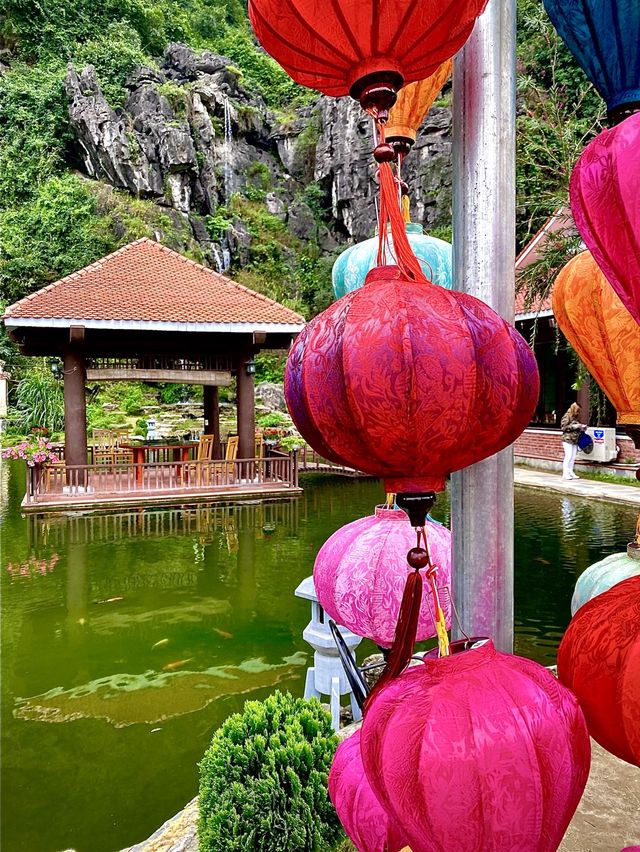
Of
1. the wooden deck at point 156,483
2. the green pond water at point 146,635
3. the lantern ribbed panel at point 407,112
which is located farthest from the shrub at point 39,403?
the lantern ribbed panel at point 407,112

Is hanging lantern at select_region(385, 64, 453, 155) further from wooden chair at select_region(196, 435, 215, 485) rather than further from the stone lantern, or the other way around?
wooden chair at select_region(196, 435, 215, 485)

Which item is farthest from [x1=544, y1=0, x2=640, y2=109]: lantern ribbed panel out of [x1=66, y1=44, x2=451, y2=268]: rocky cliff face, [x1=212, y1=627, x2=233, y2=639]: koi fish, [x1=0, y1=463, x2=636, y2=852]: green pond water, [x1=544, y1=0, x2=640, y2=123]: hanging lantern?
[x1=66, y1=44, x2=451, y2=268]: rocky cliff face

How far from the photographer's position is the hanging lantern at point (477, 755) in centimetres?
67

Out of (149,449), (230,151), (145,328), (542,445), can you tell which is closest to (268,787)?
(145,328)

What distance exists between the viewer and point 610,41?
910 millimetres

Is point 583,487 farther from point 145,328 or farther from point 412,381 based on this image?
point 412,381

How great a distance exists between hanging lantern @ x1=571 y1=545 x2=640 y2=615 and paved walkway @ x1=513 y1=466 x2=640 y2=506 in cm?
858

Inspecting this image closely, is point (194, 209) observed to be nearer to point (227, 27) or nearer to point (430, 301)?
point (227, 27)

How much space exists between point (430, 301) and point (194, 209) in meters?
28.8

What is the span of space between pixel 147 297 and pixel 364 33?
10.2 metres

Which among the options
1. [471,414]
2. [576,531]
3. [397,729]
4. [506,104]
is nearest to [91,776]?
[397,729]

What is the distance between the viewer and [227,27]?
120 ft

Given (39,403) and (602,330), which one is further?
(39,403)

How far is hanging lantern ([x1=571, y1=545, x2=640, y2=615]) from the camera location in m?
1.19
